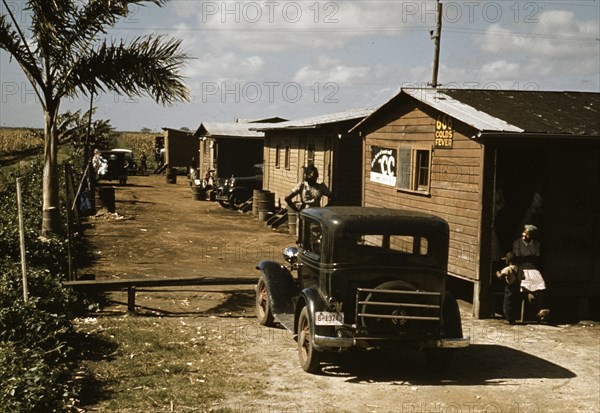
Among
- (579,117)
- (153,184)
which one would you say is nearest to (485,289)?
(579,117)

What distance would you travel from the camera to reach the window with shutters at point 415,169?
542 inches

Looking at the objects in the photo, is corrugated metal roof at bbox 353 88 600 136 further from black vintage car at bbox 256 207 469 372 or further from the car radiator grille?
the car radiator grille

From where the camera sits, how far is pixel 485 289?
Answer: 1144 centimetres

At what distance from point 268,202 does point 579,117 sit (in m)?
13.4

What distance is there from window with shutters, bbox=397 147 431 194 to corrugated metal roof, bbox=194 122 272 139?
18.8 meters

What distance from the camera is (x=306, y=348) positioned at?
316 inches

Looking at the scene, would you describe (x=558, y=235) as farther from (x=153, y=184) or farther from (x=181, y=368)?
(x=153, y=184)

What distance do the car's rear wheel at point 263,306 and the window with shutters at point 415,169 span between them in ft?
16.0

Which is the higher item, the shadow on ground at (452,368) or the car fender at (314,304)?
the car fender at (314,304)

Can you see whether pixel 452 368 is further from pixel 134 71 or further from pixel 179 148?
pixel 179 148

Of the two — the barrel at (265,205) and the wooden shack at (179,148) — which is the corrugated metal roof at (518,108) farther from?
the wooden shack at (179,148)

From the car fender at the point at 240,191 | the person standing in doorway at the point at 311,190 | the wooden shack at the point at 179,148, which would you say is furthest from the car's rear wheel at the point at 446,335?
the wooden shack at the point at 179,148

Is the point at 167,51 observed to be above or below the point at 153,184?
above

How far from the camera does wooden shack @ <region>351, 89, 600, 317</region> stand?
11.4 meters
